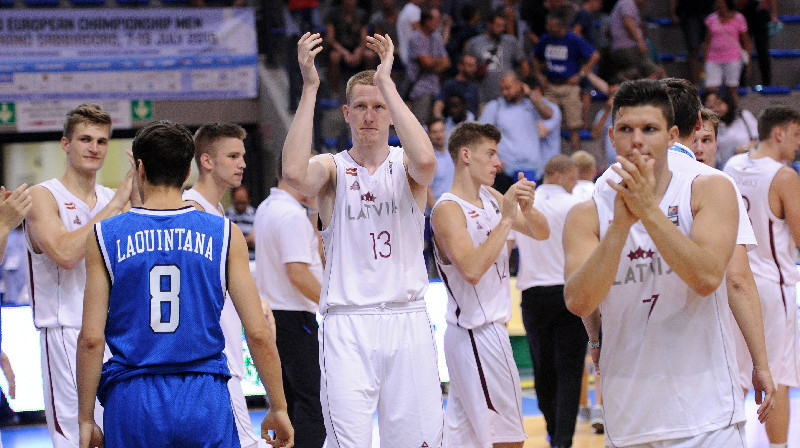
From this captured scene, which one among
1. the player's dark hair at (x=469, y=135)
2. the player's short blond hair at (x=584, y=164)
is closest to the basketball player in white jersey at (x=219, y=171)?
the player's dark hair at (x=469, y=135)

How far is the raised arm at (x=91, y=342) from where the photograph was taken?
13.1 feet

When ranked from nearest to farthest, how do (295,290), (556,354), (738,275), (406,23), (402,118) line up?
(738,275) < (402,118) < (295,290) < (556,354) < (406,23)

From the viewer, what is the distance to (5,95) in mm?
13680

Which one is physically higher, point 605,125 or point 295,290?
point 605,125

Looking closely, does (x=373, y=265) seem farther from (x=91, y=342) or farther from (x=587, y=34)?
(x=587, y=34)

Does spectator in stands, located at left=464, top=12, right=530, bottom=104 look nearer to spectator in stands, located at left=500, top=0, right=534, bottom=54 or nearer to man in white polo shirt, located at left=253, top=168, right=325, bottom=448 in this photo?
spectator in stands, located at left=500, top=0, right=534, bottom=54

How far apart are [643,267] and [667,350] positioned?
0.32m

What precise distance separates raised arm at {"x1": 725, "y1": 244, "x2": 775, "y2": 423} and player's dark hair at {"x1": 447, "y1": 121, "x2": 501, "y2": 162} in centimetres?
261

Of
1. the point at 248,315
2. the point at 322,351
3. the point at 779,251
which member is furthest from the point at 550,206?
the point at 248,315

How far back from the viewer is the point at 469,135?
6.72 m

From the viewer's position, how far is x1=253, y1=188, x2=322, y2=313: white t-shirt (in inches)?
279

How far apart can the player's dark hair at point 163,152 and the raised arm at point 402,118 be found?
3.55ft

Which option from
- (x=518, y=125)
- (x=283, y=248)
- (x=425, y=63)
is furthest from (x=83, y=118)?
(x=425, y=63)

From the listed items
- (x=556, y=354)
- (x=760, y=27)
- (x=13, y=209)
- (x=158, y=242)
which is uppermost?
(x=760, y=27)
